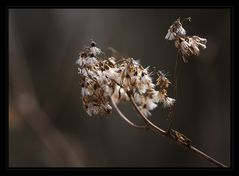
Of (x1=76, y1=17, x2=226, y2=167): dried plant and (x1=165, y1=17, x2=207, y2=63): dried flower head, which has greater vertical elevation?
(x1=165, y1=17, x2=207, y2=63): dried flower head

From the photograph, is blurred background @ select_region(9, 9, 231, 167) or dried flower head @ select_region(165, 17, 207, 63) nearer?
dried flower head @ select_region(165, 17, 207, 63)

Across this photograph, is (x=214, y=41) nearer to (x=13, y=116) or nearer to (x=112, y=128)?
(x=112, y=128)

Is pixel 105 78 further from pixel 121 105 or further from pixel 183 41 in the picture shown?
pixel 121 105

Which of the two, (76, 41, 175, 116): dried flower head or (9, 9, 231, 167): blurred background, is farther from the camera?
(9, 9, 231, 167): blurred background

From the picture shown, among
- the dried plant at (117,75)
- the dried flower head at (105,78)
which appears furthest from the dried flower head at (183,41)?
the dried flower head at (105,78)

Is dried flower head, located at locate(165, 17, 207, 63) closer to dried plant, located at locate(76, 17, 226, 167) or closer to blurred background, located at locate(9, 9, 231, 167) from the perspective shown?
dried plant, located at locate(76, 17, 226, 167)

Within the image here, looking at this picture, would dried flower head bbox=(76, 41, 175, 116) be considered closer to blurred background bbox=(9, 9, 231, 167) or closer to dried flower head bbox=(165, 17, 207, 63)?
dried flower head bbox=(165, 17, 207, 63)

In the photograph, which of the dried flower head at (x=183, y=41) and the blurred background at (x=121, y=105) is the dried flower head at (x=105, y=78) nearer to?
the dried flower head at (x=183, y=41)

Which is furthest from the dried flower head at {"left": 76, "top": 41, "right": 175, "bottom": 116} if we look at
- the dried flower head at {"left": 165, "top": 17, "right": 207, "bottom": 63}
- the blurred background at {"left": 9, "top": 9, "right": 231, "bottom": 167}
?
the blurred background at {"left": 9, "top": 9, "right": 231, "bottom": 167}
